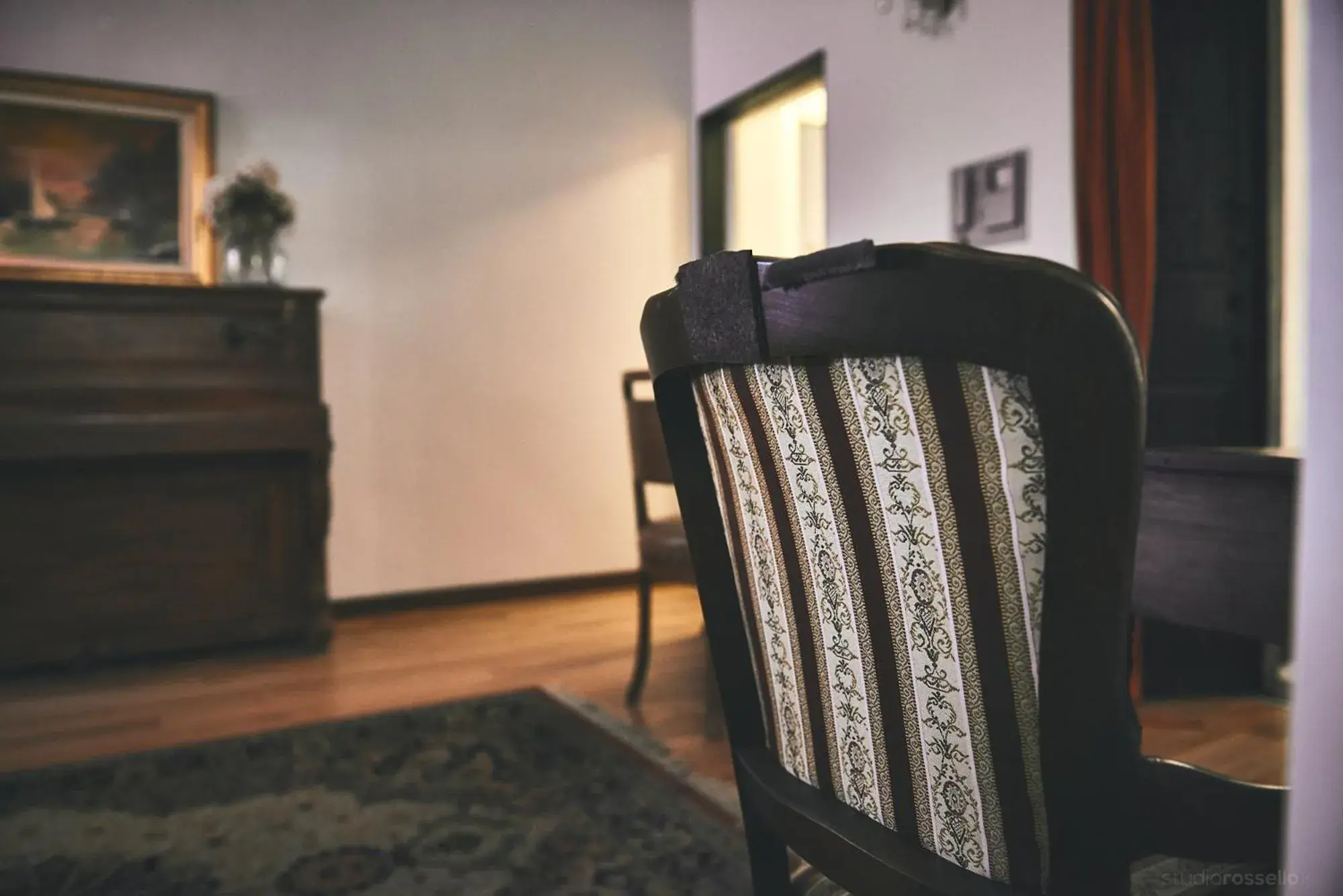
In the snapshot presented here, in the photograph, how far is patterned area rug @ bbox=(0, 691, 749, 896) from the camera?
1.62 meters

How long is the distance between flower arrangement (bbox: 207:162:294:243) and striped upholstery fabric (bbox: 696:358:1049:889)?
115 inches

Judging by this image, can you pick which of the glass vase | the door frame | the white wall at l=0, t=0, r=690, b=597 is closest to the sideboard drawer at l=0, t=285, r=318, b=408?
the glass vase

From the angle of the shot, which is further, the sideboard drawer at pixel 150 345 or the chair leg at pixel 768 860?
the sideboard drawer at pixel 150 345

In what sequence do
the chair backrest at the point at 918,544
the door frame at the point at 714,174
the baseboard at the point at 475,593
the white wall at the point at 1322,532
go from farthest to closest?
1. the door frame at the point at 714,174
2. the baseboard at the point at 475,593
3. the chair backrest at the point at 918,544
4. the white wall at the point at 1322,532

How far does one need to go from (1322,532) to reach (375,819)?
181cm

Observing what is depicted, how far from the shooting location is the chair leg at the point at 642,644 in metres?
2.62

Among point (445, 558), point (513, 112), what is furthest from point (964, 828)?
point (513, 112)

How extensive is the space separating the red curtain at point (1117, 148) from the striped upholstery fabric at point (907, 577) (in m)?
2.14

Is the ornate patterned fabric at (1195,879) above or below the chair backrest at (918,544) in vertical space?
below

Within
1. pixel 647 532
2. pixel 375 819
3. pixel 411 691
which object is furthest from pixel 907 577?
pixel 411 691

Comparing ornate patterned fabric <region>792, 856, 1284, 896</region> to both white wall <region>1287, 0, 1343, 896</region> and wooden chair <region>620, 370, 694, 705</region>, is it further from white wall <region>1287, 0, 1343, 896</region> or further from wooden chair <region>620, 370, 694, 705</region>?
wooden chair <region>620, 370, 694, 705</region>

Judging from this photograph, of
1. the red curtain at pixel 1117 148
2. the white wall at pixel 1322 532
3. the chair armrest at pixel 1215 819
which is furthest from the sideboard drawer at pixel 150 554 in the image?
the white wall at pixel 1322 532

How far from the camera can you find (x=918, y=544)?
0.67 m

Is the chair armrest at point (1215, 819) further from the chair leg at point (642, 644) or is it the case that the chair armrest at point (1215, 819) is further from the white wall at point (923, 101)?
the white wall at point (923, 101)
